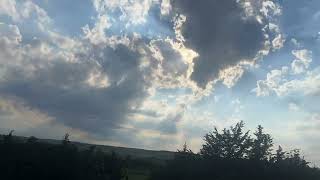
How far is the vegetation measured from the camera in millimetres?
45625

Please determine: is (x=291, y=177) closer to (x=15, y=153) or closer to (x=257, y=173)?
(x=257, y=173)

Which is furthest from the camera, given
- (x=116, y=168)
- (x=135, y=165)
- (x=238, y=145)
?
(x=135, y=165)

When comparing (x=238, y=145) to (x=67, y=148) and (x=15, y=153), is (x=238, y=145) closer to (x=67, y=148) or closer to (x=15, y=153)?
(x=67, y=148)

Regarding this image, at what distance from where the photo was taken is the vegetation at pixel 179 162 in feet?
150

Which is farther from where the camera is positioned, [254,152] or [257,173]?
[254,152]

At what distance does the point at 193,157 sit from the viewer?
58812 mm

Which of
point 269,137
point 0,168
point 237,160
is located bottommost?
point 0,168

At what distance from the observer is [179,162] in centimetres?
5725

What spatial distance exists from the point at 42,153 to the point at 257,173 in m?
23.9

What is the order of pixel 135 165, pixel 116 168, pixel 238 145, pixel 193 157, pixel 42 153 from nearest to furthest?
1. pixel 42 153
2. pixel 116 168
3. pixel 193 157
4. pixel 238 145
5. pixel 135 165

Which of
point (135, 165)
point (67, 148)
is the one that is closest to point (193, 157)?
point (67, 148)

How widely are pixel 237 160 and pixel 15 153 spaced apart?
2536 cm

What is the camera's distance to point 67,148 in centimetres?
5138

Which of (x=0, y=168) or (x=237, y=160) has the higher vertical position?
(x=237, y=160)
